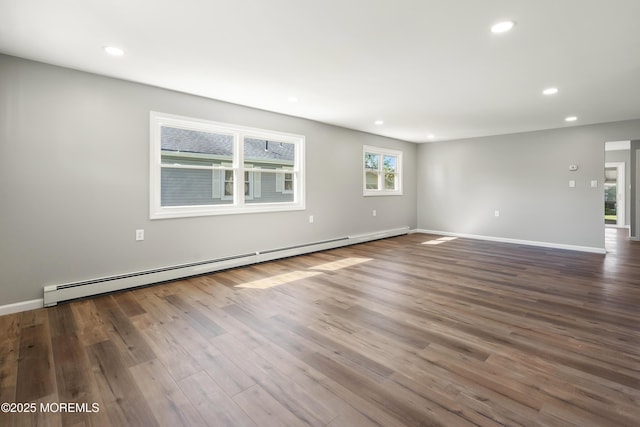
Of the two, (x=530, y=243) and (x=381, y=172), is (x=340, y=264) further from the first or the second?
(x=530, y=243)

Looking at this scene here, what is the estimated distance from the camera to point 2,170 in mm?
2877

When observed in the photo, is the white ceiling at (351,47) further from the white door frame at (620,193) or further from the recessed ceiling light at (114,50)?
the white door frame at (620,193)

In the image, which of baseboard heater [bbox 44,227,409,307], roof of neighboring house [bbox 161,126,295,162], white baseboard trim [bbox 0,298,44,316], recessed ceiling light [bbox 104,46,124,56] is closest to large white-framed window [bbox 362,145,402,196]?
baseboard heater [bbox 44,227,409,307]

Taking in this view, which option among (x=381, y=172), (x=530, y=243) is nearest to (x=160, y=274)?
(x=381, y=172)

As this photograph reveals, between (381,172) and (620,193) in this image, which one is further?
(620,193)

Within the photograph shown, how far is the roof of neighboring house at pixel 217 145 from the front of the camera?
13.1 feet

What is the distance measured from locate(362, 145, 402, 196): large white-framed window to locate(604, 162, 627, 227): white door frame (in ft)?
22.0

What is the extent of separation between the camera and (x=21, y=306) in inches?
117

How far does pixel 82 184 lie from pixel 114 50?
1434 mm

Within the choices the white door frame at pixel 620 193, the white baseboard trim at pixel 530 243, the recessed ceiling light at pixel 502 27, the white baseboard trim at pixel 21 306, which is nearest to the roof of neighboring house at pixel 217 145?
the white baseboard trim at pixel 21 306

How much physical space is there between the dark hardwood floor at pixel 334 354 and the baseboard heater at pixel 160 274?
120 millimetres

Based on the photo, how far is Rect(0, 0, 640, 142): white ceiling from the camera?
2180 mm

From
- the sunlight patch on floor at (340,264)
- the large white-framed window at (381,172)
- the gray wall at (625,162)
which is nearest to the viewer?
the sunlight patch on floor at (340,264)

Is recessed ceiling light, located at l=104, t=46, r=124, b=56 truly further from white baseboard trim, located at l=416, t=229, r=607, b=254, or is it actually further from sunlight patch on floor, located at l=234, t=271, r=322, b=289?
white baseboard trim, located at l=416, t=229, r=607, b=254
